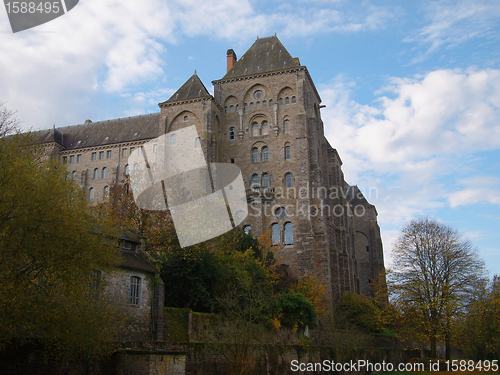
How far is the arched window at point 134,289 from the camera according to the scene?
20188 mm

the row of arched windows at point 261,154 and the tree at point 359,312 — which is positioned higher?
the row of arched windows at point 261,154

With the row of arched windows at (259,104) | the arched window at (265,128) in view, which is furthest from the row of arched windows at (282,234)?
the row of arched windows at (259,104)

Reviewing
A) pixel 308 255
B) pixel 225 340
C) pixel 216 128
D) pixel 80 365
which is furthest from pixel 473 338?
pixel 216 128

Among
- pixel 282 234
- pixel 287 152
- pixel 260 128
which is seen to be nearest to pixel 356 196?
pixel 287 152

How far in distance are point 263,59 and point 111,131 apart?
20563mm

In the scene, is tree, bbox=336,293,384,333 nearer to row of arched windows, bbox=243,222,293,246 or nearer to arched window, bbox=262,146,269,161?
row of arched windows, bbox=243,222,293,246

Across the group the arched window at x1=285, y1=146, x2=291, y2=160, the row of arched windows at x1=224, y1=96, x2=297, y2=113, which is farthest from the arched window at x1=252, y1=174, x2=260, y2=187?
the row of arched windows at x1=224, y1=96, x2=297, y2=113

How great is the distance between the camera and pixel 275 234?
42.3 metres

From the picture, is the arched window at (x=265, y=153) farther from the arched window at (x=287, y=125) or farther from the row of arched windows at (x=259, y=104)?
the row of arched windows at (x=259, y=104)

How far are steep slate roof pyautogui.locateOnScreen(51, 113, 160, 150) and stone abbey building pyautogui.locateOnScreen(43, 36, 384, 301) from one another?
21 centimetres

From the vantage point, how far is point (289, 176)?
Answer: 44.0 m

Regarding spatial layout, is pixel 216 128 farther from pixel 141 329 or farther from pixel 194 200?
pixel 141 329

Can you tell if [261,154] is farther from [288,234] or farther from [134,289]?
[134,289]

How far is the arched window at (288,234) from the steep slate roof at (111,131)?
19898mm
